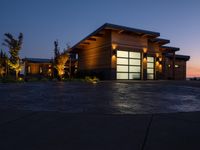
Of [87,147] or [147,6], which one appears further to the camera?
[147,6]

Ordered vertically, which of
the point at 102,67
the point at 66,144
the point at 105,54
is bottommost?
the point at 66,144

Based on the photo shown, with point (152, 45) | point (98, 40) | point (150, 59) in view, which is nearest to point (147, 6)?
point (152, 45)

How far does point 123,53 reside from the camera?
71.5ft

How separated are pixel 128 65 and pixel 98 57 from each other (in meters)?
4.09

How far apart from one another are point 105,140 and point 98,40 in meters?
21.8

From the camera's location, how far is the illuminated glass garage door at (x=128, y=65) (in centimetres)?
2159

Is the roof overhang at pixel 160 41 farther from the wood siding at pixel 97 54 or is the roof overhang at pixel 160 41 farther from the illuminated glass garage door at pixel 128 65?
the wood siding at pixel 97 54

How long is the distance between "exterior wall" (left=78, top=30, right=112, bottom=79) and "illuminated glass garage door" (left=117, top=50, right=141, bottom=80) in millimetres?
1376

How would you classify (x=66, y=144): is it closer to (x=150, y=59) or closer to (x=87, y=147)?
(x=87, y=147)

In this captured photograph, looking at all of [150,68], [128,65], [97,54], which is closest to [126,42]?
[128,65]

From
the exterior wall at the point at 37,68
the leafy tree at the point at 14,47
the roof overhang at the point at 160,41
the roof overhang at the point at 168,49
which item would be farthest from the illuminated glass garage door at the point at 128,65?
the exterior wall at the point at 37,68

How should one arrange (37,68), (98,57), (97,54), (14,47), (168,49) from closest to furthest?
(14,47) < (98,57) < (97,54) < (168,49) < (37,68)

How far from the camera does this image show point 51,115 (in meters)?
3.69

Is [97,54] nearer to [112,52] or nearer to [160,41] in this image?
[112,52]
